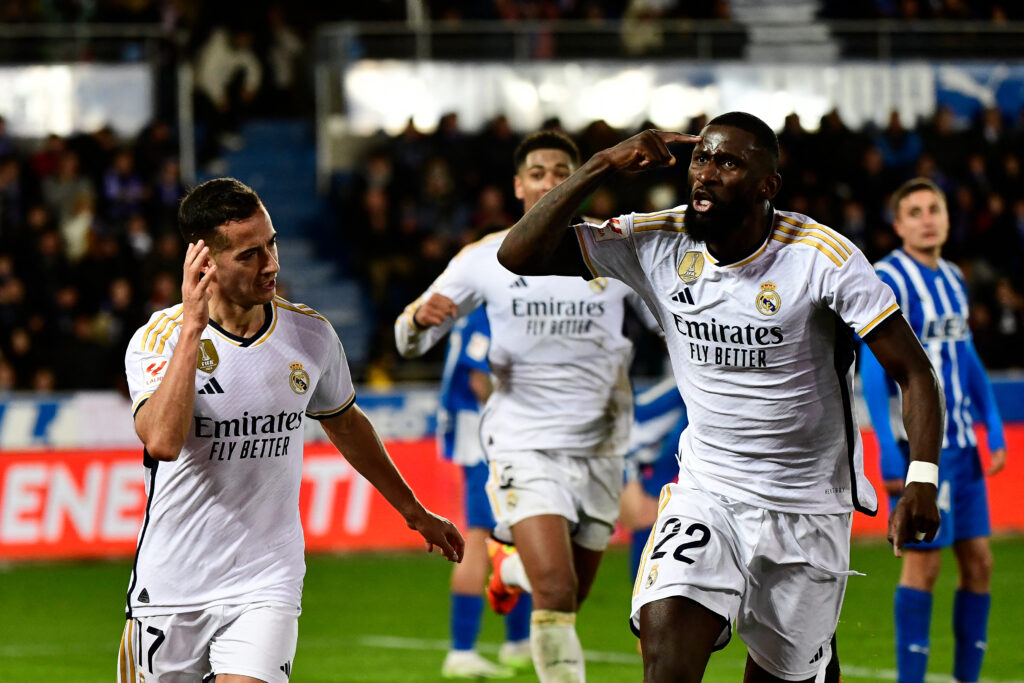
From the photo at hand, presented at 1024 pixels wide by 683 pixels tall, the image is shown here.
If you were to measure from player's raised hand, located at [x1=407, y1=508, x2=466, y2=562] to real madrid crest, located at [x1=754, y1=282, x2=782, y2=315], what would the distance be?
1.33 metres

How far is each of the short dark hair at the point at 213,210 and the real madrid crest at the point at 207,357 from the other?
1.04ft

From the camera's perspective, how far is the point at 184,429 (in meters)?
4.48

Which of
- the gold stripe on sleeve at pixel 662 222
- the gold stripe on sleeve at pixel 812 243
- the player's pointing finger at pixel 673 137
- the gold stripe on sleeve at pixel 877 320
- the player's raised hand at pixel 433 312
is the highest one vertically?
the player's pointing finger at pixel 673 137

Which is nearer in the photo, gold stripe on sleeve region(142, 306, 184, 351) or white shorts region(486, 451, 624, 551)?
gold stripe on sleeve region(142, 306, 184, 351)

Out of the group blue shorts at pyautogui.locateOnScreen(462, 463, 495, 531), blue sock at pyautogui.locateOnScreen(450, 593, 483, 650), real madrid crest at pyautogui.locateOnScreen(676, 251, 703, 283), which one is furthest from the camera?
blue shorts at pyautogui.locateOnScreen(462, 463, 495, 531)

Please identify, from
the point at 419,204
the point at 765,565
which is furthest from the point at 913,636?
the point at 419,204

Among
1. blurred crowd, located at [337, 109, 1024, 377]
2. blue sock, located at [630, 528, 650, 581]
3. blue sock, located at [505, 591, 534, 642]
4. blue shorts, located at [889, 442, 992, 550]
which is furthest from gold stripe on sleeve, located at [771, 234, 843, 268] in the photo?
blurred crowd, located at [337, 109, 1024, 377]

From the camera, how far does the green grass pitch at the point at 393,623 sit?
8.59 meters

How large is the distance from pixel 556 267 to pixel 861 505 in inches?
52.3

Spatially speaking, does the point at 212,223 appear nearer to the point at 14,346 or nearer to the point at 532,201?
the point at 532,201

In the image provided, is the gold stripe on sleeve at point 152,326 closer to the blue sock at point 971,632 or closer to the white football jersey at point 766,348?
the white football jersey at point 766,348

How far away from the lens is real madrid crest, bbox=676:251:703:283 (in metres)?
5.07

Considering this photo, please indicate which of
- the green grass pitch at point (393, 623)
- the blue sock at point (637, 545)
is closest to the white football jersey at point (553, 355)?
the green grass pitch at point (393, 623)

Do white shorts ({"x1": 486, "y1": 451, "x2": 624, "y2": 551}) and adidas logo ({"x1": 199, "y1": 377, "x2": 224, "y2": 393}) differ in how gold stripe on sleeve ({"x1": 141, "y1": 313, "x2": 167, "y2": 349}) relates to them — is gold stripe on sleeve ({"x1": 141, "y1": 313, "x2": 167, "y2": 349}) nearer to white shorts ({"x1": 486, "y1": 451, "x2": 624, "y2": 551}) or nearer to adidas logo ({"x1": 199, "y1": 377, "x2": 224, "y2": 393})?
adidas logo ({"x1": 199, "y1": 377, "x2": 224, "y2": 393})
